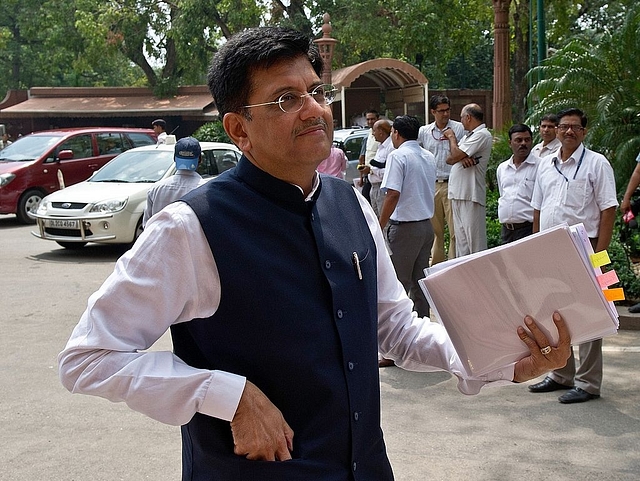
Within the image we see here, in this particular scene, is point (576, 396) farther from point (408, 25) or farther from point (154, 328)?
point (408, 25)

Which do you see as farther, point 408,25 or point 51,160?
point 408,25

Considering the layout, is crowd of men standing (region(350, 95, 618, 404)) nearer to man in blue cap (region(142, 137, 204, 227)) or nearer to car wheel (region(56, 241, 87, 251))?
man in blue cap (region(142, 137, 204, 227))

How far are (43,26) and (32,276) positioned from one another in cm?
2517

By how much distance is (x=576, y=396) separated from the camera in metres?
5.93

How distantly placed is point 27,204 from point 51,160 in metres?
0.98

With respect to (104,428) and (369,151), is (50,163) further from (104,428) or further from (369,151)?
(104,428)

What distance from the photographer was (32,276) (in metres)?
11.1

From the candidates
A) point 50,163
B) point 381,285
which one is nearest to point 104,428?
point 381,285

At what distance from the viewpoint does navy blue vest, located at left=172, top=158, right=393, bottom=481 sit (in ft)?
6.57

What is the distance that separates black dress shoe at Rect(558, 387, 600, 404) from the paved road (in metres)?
0.05

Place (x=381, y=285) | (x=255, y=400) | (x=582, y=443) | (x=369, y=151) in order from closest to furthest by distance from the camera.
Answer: (x=255, y=400), (x=381, y=285), (x=582, y=443), (x=369, y=151)

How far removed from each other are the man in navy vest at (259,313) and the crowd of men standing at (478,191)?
416 centimetres

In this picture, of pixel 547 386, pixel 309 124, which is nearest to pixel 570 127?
pixel 547 386

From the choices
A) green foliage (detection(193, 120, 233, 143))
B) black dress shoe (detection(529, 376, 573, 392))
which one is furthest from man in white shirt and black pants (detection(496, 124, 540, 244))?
green foliage (detection(193, 120, 233, 143))
